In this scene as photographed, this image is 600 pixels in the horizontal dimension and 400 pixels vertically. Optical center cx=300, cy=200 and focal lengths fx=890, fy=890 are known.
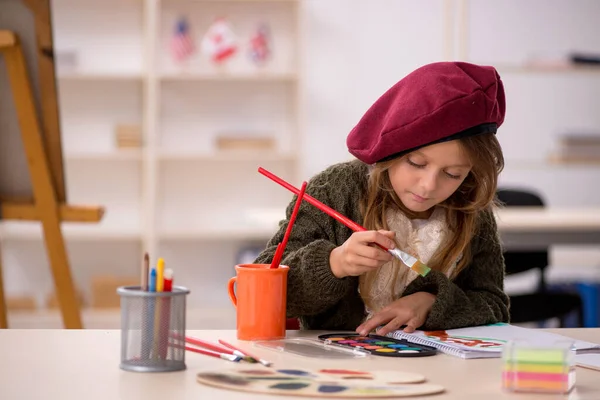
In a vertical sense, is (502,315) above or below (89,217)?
below

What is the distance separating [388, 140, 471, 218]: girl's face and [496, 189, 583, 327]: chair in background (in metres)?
1.37

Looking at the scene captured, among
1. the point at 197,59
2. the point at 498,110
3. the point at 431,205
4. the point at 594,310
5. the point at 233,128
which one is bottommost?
the point at 594,310

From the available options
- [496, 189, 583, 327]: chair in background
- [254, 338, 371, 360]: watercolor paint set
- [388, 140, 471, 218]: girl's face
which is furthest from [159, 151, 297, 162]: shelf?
[254, 338, 371, 360]: watercolor paint set

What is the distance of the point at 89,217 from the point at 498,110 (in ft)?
3.91

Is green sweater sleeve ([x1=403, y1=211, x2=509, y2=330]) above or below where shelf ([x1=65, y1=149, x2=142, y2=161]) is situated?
below

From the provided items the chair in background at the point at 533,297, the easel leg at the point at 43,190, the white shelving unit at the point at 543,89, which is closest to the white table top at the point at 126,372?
the easel leg at the point at 43,190

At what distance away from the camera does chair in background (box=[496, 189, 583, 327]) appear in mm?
2912

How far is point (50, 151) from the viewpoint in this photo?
2.19 m

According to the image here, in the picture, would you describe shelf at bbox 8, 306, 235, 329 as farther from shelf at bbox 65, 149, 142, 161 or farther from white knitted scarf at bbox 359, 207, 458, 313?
white knitted scarf at bbox 359, 207, 458, 313

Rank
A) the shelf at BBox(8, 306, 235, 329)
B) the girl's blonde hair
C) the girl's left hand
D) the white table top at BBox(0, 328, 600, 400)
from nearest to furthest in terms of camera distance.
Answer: the white table top at BBox(0, 328, 600, 400)
the girl's left hand
the girl's blonde hair
the shelf at BBox(8, 306, 235, 329)

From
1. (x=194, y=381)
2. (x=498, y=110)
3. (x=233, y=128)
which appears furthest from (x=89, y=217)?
(x=233, y=128)

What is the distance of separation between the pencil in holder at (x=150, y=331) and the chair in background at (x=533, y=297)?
6.27 ft

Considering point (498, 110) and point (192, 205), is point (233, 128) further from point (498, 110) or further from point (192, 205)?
point (498, 110)

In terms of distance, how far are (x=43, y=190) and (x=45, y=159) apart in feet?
0.25
